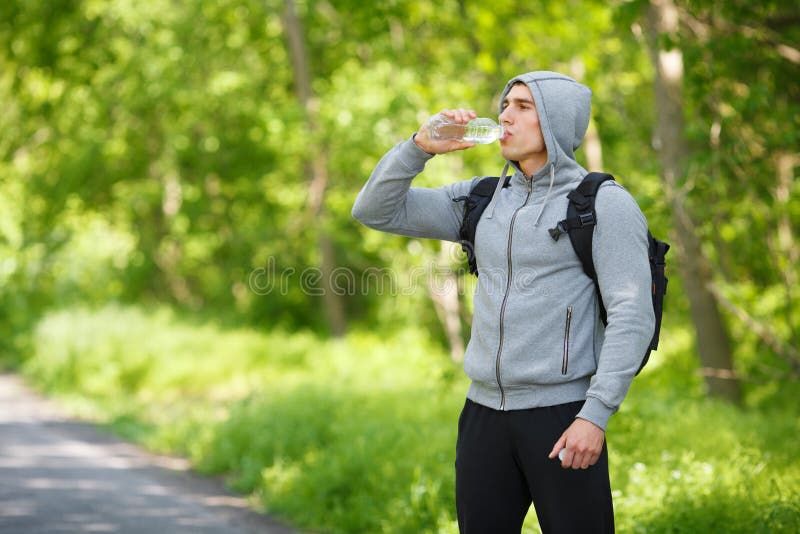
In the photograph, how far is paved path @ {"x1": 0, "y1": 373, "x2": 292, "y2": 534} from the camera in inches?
236

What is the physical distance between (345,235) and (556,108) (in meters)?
10.2

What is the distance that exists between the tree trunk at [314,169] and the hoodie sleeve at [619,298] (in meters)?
10.5

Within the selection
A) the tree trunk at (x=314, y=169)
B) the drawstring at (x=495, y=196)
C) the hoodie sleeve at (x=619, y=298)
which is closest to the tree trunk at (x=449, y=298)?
the tree trunk at (x=314, y=169)

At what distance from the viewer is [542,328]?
2.93 metres

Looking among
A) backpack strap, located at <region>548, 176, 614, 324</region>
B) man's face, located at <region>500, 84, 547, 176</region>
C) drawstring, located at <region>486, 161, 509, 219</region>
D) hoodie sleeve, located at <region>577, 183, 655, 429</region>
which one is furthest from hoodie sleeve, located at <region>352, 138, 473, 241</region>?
hoodie sleeve, located at <region>577, 183, 655, 429</region>

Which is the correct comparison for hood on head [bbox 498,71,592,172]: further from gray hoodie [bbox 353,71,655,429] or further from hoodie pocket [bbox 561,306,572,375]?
hoodie pocket [bbox 561,306,572,375]

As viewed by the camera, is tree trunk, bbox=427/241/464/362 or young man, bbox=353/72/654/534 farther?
tree trunk, bbox=427/241/464/362

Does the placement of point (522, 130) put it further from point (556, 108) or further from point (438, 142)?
point (438, 142)

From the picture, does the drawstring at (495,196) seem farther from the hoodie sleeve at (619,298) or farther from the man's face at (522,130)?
the hoodie sleeve at (619,298)

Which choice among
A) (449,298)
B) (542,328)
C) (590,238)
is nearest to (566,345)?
(542,328)

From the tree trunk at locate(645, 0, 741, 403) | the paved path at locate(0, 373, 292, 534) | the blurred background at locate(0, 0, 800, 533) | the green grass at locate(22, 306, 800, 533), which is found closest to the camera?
the green grass at locate(22, 306, 800, 533)

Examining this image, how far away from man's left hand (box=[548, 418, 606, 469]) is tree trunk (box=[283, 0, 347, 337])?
10.6 m

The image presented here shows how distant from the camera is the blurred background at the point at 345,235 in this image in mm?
6258

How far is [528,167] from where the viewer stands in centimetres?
314
